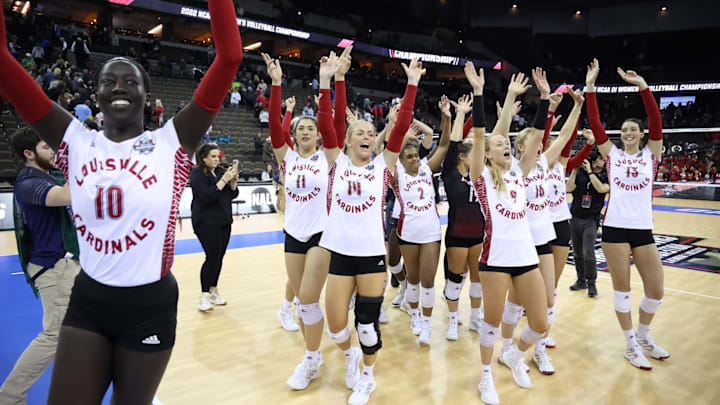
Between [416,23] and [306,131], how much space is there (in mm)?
34205

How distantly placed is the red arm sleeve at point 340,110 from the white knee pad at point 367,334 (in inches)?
57.3

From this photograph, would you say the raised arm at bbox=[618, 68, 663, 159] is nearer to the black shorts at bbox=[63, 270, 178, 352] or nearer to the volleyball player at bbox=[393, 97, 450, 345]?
the volleyball player at bbox=[393, 97, 450, 345]

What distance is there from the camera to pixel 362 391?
10.7ft

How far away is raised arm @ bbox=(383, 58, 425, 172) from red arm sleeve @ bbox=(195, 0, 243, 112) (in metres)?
1.68

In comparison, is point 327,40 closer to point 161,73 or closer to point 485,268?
point 161,73

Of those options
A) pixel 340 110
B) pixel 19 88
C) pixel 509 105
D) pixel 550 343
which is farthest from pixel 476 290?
pixel 19 88

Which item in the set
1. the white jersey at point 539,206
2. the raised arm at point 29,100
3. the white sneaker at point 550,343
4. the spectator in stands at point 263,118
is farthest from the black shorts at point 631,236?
the spectator in stands at point 263,118

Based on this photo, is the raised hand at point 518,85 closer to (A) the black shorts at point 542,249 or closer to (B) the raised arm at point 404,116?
(B) the raised arm at point 404,116

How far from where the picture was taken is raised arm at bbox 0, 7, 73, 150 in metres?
1.52

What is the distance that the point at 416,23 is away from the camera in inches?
1375

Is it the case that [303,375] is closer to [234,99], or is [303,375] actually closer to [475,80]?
[475,80]

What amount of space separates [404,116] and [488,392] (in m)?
2.14

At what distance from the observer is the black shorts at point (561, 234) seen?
4449mm

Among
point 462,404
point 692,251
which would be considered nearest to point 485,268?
point 462,404
